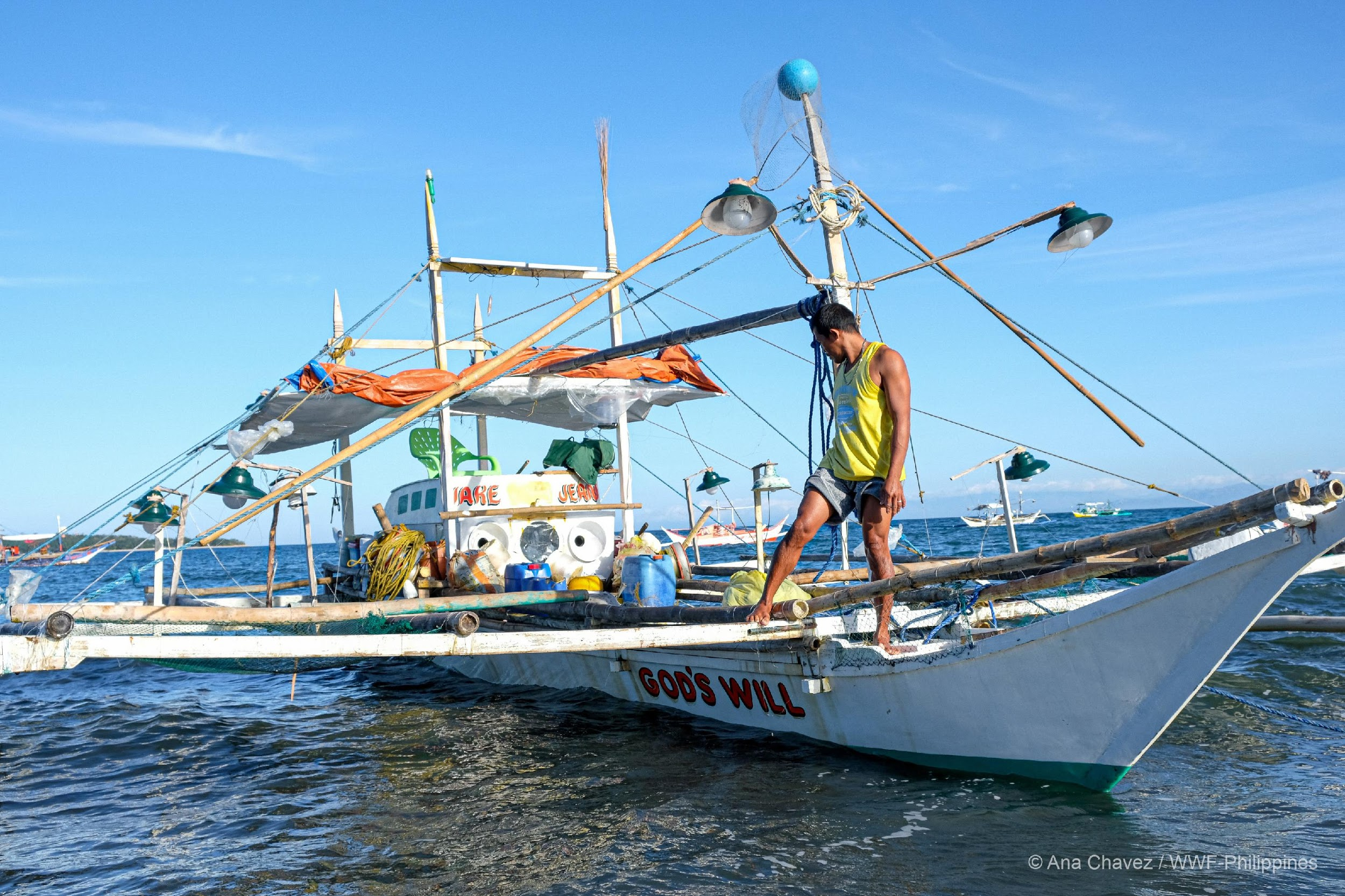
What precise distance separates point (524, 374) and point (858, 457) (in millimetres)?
5884

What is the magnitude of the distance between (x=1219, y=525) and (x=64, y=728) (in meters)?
11.6

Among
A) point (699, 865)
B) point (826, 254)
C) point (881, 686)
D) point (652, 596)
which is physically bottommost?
point (699, 865)

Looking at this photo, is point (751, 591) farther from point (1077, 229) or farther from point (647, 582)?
point (1077, 229)

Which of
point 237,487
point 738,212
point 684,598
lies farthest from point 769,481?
point 237,487

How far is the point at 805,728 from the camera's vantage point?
695 centimetres

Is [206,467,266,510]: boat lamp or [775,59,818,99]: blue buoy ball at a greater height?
[775,59,818,99]: blue buoy ball

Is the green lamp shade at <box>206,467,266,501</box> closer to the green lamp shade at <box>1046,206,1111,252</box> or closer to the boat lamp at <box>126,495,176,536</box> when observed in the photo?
the boat lamp at <box>126,495,176,536</box>

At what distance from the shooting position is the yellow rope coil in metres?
10.9

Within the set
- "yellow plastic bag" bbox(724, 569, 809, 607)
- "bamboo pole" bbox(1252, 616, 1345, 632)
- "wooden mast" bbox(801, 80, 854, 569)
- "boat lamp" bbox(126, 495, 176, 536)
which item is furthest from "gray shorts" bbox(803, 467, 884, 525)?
"boat lamp" bbox(126, 495, 176, 536)

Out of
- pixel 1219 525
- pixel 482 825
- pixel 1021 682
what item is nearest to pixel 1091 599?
pixel 1021 682

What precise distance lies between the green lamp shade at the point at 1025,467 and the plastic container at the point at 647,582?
5006mm

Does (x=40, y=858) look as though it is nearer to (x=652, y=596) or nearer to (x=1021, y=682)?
(x=652, y=596)

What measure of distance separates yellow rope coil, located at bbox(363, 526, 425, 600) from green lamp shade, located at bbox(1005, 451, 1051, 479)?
24.9ft

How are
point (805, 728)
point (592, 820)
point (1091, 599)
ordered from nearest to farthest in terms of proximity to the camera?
point (592, 820) < point (805, 728) < point (1091, 599)
